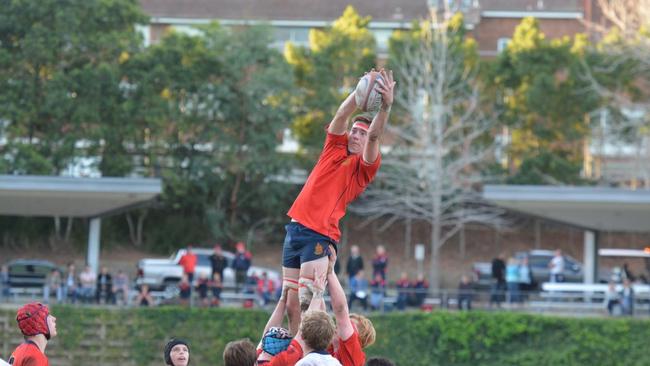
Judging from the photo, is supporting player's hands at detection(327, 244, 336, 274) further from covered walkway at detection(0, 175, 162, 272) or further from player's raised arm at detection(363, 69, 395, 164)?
covered walkway at detection(0, 175, 162, 272)

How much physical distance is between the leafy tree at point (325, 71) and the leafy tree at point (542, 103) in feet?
17.9

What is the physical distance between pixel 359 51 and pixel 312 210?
3988 centimetres

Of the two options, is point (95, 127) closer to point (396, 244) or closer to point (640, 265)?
point (396, 244)

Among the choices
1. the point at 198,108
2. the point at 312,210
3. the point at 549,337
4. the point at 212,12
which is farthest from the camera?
the point at 212,12

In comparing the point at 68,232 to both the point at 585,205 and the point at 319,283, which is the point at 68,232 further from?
the point at 319,283

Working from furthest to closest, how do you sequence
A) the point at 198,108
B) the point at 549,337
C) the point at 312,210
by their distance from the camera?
1. the point at 198,108
2. the point at 549,337
3. the point at 312,210

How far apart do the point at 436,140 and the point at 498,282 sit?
1434 cm

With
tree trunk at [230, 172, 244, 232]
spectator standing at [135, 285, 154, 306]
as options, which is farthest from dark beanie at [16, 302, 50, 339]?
tree trunk at [230, 172, 244, 232]

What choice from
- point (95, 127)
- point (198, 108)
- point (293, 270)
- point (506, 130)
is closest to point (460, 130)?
point (506, 130)

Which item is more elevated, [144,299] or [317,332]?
[317,332]

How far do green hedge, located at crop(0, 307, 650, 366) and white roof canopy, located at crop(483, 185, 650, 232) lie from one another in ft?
13.1

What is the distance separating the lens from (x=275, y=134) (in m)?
47.3

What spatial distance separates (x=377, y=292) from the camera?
98.9ft

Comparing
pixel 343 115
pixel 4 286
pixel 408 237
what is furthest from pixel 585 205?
pixel 343 115
